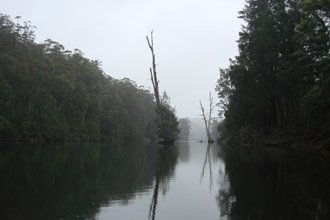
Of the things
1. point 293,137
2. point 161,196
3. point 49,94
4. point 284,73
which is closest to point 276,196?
point 161,196

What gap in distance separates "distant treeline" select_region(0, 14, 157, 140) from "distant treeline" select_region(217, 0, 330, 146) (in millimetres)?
13999

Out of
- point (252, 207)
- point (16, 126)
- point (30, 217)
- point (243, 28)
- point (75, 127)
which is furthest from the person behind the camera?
point (75, 127)

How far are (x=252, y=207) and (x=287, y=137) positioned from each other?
2935 centimetres

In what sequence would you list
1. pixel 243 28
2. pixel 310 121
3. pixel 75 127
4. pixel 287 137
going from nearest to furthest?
pixel 310 121 < pixel 287 137 < pixel 243 28 < pixel 75 127

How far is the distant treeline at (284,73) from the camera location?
27.1 metres

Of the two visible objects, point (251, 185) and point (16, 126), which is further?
point (16, 126)

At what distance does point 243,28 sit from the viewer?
45.0m

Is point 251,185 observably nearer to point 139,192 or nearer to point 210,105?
point 139,192

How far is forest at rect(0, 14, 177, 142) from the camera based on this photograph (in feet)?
162

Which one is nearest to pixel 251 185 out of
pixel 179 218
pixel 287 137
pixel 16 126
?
pixel 179 218

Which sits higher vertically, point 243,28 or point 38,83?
point 243,28

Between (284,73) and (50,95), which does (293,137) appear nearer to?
(284,73)

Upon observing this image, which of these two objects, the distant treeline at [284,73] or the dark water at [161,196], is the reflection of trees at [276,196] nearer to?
the dark water at [161,196]

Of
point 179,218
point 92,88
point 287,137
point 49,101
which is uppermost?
point 92,88
